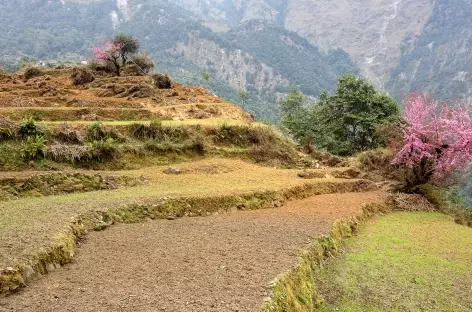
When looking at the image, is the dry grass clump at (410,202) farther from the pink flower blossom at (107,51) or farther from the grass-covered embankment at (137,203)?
the pink flower blossom at (107,51)

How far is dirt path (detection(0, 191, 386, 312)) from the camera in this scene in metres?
8.03

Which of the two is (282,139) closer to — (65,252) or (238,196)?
(238,196)

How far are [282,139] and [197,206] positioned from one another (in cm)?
1606

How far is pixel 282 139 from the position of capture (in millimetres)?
31250

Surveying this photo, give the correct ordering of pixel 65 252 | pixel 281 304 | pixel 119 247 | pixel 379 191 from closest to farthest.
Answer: pixel 281 304, pixel 65 252, pixel 119 247, pixel 379 191

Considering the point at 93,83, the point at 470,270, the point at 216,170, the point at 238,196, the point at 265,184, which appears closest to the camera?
the point at 470,270

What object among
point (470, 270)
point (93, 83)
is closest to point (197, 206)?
point (470, 270)

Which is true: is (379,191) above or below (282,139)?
below

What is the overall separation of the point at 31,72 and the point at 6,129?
2395 cm

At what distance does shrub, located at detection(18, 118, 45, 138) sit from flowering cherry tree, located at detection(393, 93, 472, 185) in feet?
64.0

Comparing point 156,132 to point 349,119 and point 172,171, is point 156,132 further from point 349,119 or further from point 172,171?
point 349,119

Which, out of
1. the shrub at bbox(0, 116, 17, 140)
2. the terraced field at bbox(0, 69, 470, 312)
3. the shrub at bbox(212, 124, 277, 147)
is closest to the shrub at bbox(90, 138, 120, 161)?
the terraced field at bbox(0, 69, 470, 312)

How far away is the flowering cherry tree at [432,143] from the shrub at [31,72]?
33609 millimetres

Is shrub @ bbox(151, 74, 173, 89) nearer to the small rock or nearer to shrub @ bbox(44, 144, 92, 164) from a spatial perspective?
the small rock
